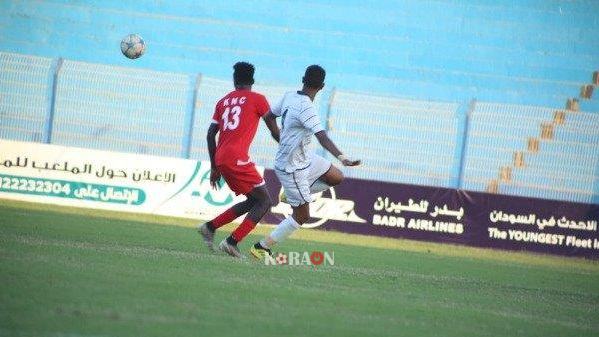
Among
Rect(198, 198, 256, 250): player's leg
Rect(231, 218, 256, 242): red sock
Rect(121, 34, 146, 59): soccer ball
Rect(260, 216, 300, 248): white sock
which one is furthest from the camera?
Rect(121, 34, 146, 59): soccer ball

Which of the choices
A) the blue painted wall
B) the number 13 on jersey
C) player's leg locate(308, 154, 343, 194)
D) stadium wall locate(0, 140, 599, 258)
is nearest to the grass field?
player's leg locate(308, 154, 343, 194)

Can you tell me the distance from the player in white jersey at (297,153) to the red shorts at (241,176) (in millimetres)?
300

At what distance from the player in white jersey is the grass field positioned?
575 mm

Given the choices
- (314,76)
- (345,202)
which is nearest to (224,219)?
(314,76)

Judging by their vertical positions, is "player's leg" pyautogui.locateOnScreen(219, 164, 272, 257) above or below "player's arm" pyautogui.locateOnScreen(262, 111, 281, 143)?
below

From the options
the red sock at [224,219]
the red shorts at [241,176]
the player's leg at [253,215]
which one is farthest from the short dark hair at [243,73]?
the red sock at [224,219]

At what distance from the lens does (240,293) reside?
8.14 meters

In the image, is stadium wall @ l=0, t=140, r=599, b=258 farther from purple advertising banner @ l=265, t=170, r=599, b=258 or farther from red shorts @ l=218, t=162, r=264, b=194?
red shorts @ l=218, t=162, r=264, b=194

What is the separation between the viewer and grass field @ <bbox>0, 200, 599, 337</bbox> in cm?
655

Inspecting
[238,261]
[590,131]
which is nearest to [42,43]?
[590,131]

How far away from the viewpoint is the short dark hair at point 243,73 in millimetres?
11656

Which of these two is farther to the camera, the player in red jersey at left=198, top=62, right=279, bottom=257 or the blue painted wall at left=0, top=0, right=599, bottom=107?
the blue painted wall at left=0, top=0, right=599, bottom=107

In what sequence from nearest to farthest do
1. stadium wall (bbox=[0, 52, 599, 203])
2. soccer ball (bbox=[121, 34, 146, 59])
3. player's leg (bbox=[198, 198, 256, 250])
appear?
1. player's leg (bbox=[198, 198, 256, 250])
2. soccer ball (bbox=[121, 34, 146, 59])
3. stadium wall (bbox=[0, 52, 599, 203])

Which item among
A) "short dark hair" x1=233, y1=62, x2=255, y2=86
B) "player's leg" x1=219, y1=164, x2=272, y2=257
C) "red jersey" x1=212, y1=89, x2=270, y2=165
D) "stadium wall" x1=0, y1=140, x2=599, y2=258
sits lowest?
"stadium wall" x1=0, y1=140, x2=599, y2=258
